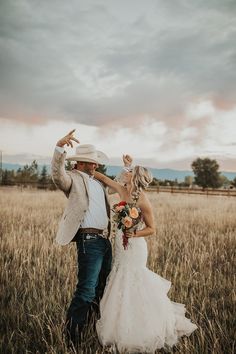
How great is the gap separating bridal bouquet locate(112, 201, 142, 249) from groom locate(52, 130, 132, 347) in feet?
0.60

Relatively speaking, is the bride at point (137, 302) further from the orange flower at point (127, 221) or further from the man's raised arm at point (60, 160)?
the man's raised arm at point (60, 160)

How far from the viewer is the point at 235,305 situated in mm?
4512

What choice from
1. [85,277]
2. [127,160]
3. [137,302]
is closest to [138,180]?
[127,160]

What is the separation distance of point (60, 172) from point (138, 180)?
2.55 ft

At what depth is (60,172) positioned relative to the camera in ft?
12.1

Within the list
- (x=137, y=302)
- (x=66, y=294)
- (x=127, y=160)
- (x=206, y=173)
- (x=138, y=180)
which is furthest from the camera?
(x=206, y=173)

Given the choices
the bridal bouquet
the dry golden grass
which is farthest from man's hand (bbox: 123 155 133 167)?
the dry golden grass

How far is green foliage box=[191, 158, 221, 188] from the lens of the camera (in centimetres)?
9150

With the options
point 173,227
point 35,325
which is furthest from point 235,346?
point 173,227

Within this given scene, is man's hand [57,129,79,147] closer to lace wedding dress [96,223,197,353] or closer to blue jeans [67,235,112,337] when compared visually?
blue jeans [67,235,112,337]

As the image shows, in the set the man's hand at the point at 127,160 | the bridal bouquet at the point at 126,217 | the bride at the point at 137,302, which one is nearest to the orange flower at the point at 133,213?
the bridal bouquet at the point at 126,217

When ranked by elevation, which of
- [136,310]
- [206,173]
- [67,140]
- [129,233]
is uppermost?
[206,173]

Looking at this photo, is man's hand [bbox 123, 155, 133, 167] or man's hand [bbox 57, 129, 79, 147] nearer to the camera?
man's hand [bbox 57, 129, 79, 147]

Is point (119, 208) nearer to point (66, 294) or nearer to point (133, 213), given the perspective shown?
point (133, 213)
